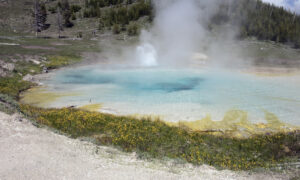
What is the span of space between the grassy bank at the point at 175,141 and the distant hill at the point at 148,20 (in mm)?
50211

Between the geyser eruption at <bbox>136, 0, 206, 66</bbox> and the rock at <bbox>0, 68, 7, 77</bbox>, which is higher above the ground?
the geyser eruption at <bbox>136, 0, 206, 66</bbox>

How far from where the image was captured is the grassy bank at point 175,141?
7551mm

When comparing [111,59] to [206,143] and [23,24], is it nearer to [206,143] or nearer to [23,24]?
[206,143]

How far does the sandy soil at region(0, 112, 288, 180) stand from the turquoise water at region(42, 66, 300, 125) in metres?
4.27

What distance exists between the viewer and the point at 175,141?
867 centimetres

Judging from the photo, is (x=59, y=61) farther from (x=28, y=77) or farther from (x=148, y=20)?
(x=148, y=20)

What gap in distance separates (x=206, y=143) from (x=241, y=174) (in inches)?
86.0

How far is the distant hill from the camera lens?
58.0 m

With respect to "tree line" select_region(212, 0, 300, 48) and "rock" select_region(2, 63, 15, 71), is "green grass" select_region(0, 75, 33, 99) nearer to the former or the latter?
"rock" select_region(2, 63, 15, 71)

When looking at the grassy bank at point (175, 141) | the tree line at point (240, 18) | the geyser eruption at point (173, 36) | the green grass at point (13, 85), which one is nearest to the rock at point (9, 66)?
the green grass at point (13, 85)

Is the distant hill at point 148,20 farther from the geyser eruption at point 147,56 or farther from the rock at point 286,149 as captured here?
the rock at point 286,149

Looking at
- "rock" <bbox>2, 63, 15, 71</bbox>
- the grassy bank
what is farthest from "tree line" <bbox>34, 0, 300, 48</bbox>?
the grassy bank

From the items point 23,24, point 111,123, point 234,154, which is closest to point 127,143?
point 111,123

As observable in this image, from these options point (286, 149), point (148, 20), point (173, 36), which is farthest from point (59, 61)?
point (148, 20)
